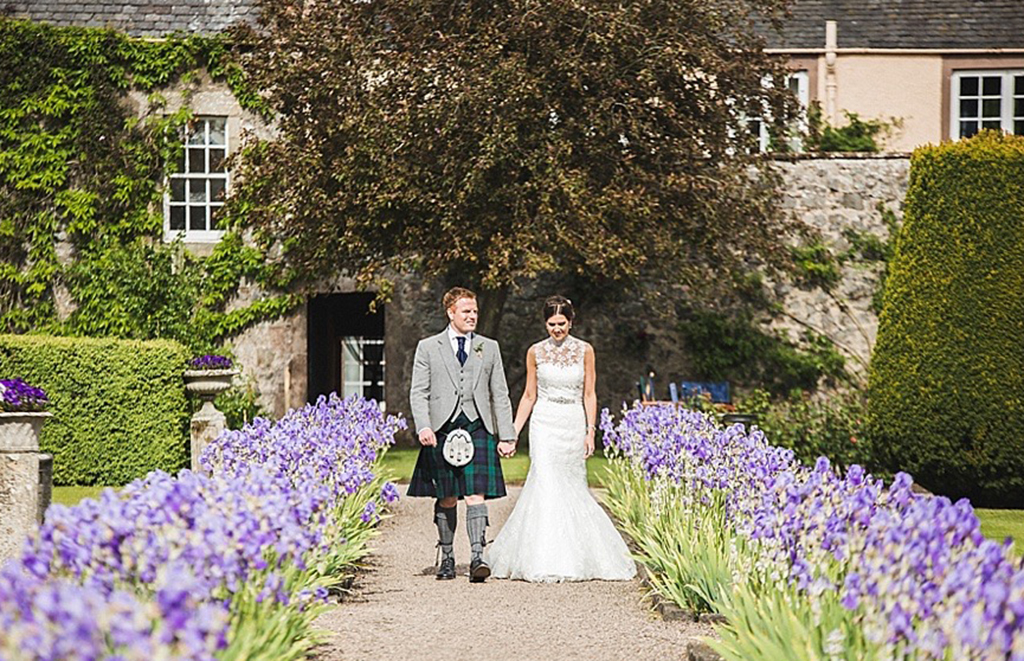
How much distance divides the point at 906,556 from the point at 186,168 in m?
16.5

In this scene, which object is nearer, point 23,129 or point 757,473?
point 757,473

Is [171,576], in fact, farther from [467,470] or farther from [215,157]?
[215,157]

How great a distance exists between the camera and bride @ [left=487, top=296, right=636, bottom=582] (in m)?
9.70

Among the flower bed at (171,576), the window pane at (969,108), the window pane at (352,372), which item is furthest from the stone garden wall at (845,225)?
the flower bed at (171,576)

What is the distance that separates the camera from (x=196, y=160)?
20.3 m

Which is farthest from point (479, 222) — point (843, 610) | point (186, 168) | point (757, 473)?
point (843, 610)

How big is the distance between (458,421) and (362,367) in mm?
14453

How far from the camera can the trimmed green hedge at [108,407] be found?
15.7 m

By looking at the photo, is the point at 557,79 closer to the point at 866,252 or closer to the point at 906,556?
the point at 866,252

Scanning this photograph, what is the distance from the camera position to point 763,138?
74.6ft

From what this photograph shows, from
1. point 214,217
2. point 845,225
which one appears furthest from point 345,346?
point 845,225

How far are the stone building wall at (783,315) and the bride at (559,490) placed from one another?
10326 millimetres

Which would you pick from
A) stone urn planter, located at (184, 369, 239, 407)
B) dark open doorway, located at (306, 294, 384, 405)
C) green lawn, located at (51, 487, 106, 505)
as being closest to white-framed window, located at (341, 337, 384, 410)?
dark open doorway, located at (306, 294, 384, 405)

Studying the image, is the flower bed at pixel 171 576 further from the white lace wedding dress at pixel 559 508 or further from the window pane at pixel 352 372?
the window pane at pixel 352 372
